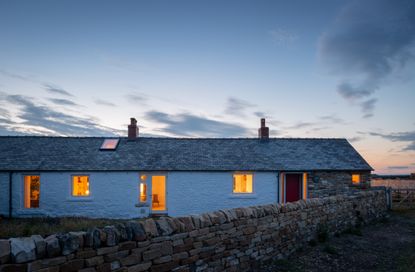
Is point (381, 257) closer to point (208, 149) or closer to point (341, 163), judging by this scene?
point (341, 163)

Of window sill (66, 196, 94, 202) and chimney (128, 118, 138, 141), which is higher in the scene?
chimney (128, 118, 138, 141)

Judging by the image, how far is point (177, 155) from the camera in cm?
1917

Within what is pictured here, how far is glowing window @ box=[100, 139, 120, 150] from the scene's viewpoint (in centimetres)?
1933

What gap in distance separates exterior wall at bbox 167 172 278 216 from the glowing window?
466 cm

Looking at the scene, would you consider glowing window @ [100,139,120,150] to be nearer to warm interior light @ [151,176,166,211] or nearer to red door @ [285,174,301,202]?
warm interior light @ [151,176,166,211]

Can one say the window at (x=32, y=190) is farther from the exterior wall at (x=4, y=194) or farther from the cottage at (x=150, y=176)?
the exterior wall at (x=4, y=194)

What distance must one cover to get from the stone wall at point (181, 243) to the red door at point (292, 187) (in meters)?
8.43

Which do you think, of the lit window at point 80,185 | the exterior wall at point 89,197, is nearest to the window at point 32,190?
the exterior wall at point 89,197

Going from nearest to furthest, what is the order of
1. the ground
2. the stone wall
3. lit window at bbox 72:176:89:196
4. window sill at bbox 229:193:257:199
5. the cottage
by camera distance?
the stone wall < the ground < the cottage < lit window at bbox 72:176:89:196 < window sill at bbox 229:193:257:199

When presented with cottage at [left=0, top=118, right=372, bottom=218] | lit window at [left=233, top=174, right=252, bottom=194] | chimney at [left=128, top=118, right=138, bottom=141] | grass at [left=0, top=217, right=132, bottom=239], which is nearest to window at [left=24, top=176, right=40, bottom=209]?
cottage at [left=0, top=118, right=372, bottom=218]

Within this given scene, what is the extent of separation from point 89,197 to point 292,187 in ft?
40.2

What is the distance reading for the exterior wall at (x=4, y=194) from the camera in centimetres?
1666

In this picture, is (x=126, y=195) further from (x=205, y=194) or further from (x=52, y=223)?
(x=205, y=194)

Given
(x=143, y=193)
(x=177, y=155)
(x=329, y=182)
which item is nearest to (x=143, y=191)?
(x=143, y=193)
